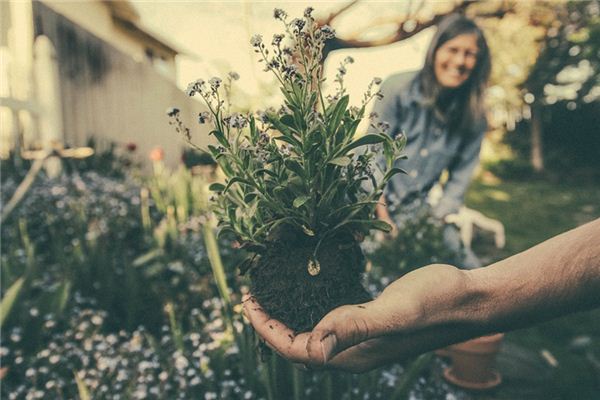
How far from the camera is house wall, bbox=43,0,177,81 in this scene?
37.5 ft

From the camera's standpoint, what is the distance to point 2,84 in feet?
16.1

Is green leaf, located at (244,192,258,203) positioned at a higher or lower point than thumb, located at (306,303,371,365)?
higher

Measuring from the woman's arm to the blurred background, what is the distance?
55 centimetres

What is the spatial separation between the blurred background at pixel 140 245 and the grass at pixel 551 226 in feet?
0.06

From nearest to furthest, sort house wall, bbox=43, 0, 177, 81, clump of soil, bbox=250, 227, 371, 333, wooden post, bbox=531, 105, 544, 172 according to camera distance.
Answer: clump of soil, bbox=250, 227, 371, 333 < house wall, bbox=43, 0, 177, 81 < wooden post, bbox=531, 105, 544, 172

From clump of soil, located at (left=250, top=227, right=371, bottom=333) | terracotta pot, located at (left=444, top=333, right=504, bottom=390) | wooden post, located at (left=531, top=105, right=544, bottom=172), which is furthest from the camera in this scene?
wooden post, located at (left=531, top=105, right=544, bottom=172)

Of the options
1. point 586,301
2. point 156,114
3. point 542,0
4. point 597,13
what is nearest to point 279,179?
point 586,301

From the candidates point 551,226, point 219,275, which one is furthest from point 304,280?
point 551,226

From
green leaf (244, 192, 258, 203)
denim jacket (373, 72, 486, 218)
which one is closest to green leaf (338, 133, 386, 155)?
green leaf (244, 192, 258, 203)

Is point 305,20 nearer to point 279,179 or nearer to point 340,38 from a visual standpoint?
point 279,179

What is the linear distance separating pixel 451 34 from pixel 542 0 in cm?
528

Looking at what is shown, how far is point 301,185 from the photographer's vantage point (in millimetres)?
1191

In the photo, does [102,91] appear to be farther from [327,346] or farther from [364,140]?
[327,346]

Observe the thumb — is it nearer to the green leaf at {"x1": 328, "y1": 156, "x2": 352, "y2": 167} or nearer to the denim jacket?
the green leaf at {"x1": 328, "y1": 156, "x2": 352, "y2": 167}
